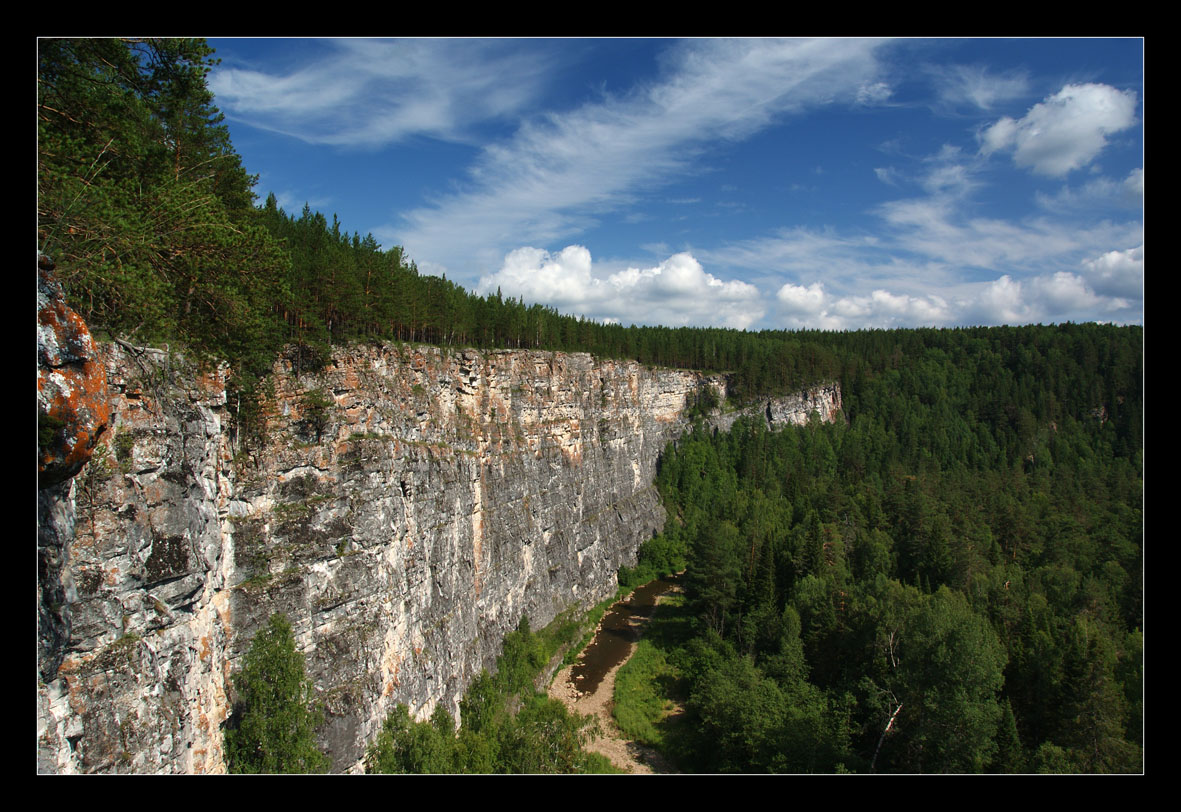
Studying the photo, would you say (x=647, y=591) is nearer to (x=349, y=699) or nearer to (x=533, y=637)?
(x=533, y=637)

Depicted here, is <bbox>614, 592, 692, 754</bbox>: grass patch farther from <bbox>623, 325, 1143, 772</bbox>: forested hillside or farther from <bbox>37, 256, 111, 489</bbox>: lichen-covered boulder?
<bbox>37, 256, 111, 489</bbox>: lichen-covered boulder

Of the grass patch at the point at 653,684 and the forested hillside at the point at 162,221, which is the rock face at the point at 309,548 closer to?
the forested hillside at the point at 162,221

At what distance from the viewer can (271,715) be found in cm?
1457

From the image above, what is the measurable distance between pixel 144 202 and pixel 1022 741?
3300 cm

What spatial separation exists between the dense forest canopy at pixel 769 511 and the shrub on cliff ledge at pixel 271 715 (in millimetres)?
3868

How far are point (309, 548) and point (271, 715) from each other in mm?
4585

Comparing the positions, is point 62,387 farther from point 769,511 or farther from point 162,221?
point 769,511

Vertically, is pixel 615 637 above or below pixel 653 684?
above

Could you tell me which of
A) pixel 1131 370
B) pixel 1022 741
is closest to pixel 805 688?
pixel 1022 741

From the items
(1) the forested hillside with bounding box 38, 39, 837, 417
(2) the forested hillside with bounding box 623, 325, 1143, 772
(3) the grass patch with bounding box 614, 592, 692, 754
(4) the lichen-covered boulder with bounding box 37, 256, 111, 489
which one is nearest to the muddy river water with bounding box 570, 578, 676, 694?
(3) the grass patch with bounding box 614, 592, 692, 754

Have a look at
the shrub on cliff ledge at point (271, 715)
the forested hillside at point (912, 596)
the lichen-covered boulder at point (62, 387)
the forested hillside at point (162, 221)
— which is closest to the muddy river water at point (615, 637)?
the forested hillside at point (912, 596)

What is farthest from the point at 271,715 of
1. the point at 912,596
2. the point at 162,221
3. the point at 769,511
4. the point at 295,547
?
the point at 769,511

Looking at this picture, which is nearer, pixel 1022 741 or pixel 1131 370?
pixel 1022 741

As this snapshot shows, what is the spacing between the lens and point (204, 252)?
42.2 ft
